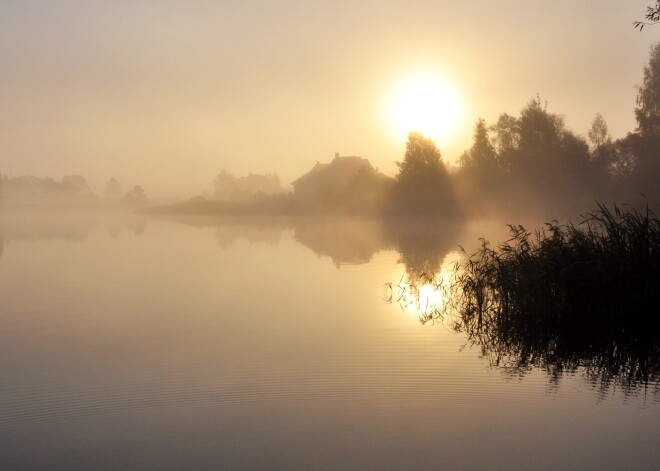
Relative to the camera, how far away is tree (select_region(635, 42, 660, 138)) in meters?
47.3

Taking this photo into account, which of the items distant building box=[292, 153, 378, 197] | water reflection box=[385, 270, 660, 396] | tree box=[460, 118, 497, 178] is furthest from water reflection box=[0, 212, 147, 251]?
distant building box=[292, 153, 378, 197]

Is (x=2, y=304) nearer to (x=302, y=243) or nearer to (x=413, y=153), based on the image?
(x=302, y=243)

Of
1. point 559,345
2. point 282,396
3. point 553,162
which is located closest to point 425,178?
point 553,162

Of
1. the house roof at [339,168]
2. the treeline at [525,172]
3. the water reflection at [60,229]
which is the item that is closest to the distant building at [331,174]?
the house roof at [339,168]

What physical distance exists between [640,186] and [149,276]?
35869 millimetres

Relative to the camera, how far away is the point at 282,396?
24.7 ft

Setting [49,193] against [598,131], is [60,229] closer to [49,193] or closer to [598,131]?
[598,131]

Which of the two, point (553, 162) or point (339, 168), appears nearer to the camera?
point (553, 162)

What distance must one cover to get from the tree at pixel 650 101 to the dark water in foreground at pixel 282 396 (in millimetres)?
39619

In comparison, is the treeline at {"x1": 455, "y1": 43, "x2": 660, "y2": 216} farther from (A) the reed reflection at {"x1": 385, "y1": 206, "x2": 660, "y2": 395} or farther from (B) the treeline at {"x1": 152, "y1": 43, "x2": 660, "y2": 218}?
(A) the reed reflection at {"x1": 385, "y1": 206, "x2": 660, "y2": 395}

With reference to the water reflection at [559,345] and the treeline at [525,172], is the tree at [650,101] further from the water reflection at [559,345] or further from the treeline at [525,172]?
the water reflection at [559,345]

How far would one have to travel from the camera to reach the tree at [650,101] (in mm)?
47312

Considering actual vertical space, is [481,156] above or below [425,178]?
above

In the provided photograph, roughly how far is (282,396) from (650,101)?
47.9 metres
